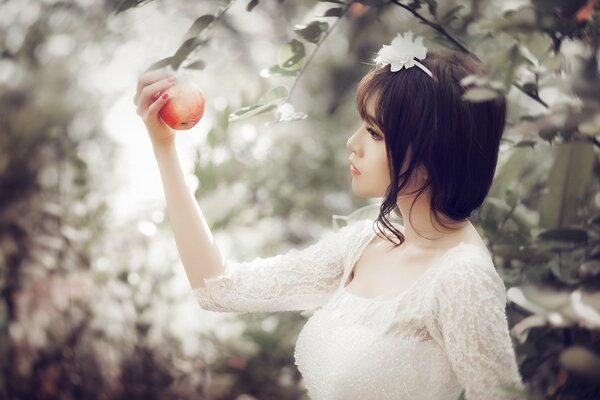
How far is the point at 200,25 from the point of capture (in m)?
1.19

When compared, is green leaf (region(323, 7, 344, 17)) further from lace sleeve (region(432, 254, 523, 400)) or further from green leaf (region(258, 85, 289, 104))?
lace sleeve (region(432, 254, 523, 400))

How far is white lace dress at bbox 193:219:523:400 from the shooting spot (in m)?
1.14

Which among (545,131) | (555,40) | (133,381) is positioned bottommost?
(133,381)

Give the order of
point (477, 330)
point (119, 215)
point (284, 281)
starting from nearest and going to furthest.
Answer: point (477, 330) < point (284, 281) < point (119, 215)

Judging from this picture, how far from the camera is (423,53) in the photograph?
129cm

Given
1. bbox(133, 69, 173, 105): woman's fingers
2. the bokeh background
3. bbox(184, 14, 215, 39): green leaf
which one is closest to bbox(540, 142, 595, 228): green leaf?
bbox(184, 14, 215, 39): green leaf

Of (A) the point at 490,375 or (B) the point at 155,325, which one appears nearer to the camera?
(A) the point at 490,375

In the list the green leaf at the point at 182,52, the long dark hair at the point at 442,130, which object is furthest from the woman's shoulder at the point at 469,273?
the green leaf at the point at 182,52

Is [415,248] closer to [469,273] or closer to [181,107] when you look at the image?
[469,273]

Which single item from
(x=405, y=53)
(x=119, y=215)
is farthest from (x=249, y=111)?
(x=119, y=215)

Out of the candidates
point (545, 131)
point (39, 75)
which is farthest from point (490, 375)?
point (39, 75)

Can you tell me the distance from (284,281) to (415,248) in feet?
1.01

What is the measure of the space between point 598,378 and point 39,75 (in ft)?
9.38

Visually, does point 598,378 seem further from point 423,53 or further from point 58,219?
point 58,219
